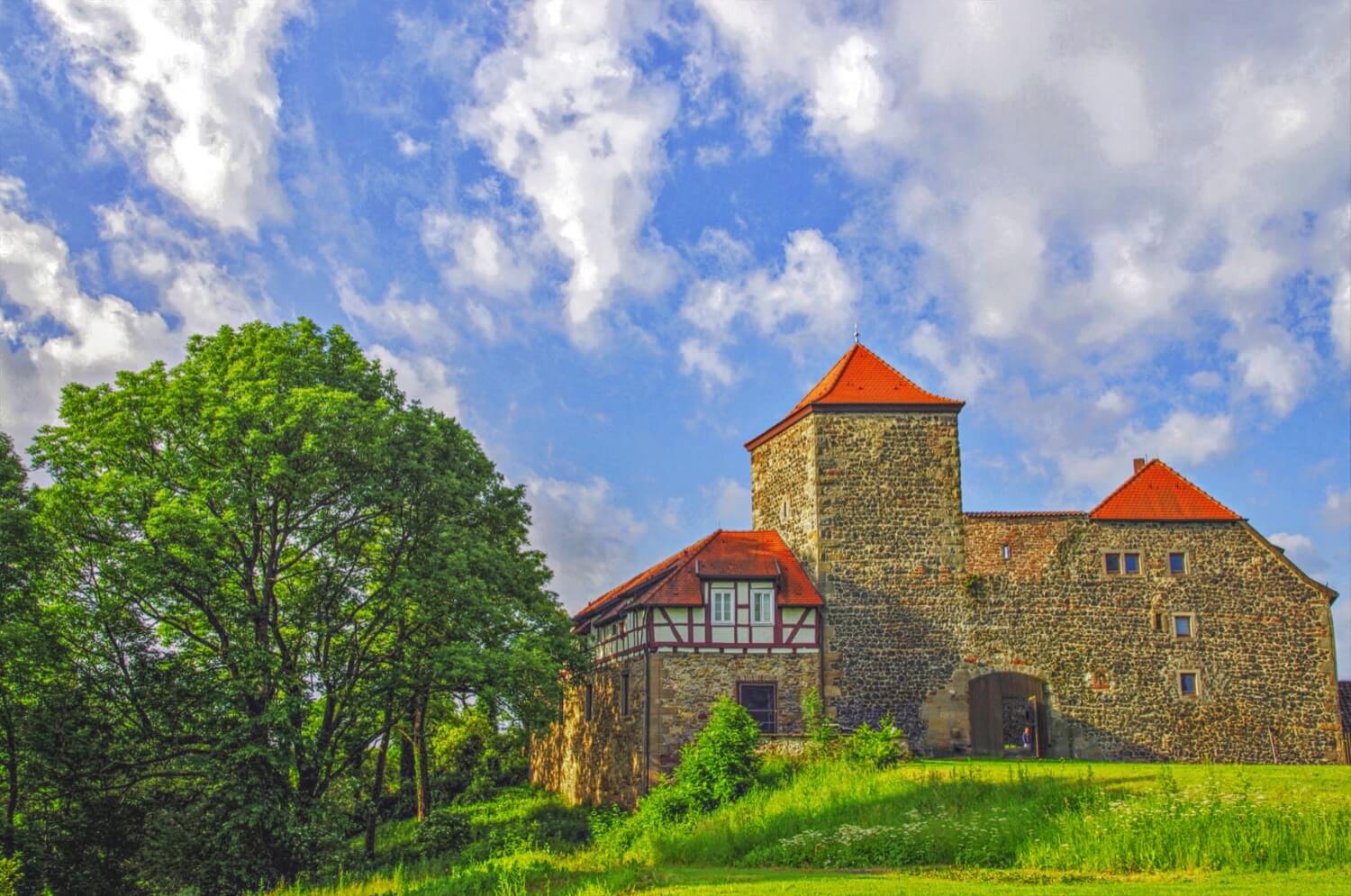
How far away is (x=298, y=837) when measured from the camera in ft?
72.7

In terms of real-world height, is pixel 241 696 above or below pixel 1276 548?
below

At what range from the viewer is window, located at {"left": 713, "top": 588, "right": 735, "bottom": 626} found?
2831 cm

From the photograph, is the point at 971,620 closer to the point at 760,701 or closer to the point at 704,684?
the point at 760,701

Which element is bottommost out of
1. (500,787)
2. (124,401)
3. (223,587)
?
Answer: (500,787)

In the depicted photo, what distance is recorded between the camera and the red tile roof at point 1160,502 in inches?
1180

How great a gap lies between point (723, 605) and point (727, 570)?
0.83 m

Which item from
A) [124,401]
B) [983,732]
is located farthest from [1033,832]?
[124,401]

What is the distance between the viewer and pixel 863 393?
30.8m

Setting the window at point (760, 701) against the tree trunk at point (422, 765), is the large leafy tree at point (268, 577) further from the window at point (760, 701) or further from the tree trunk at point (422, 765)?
the window at point (760, 701)

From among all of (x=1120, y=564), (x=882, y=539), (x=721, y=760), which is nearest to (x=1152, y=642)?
(x=1120, y=564)

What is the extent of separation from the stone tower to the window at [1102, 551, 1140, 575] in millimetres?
3610

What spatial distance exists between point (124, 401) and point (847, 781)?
15.9 metres

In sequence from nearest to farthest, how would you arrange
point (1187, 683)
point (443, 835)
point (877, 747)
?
point (877, 747) < point (443, 835) < point (1187, 683)

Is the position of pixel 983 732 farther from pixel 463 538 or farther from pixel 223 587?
pixel 223 587
